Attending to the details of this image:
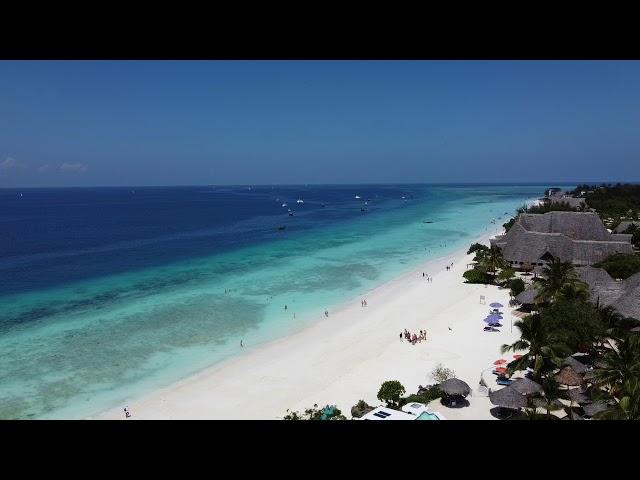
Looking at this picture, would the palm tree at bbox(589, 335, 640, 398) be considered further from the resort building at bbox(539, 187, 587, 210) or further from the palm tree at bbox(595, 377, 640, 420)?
the resort building at bbox(539, 187, 587, 210)

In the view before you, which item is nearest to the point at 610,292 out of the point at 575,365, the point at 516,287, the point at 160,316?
the point at 516,287

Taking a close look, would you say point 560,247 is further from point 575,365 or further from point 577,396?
point 577,396

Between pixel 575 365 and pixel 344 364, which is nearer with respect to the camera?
pixel 575 365

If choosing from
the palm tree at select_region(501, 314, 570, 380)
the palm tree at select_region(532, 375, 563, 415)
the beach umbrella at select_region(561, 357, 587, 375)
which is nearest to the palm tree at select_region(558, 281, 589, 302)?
the palm tree at select_region(501, 314, 570, 380)

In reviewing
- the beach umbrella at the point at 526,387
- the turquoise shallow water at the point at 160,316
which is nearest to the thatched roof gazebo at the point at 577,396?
the beach umbrella at the point at 526,387

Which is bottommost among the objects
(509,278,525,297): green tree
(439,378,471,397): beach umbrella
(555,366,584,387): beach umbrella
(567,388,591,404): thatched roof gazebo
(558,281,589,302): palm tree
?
(439,378,471,397): beach umbrella
